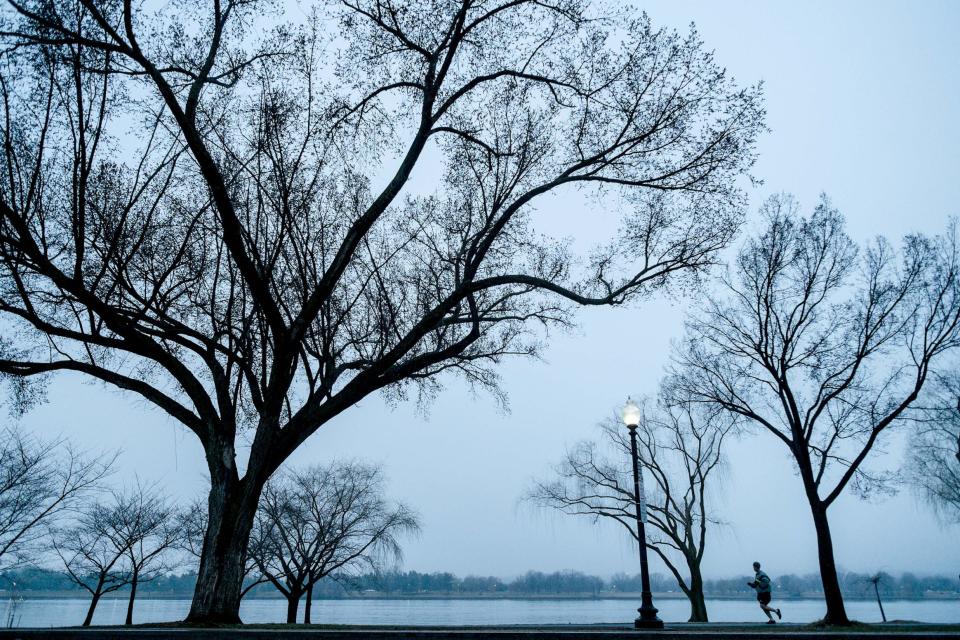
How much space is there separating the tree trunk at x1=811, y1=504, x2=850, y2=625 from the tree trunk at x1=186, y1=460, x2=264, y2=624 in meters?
16.0

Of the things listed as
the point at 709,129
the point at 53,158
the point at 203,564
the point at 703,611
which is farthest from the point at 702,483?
the point at 53,158

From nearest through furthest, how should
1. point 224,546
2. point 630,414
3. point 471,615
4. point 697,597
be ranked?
point 224,546, point 630,414, point 697,597, point 471,615

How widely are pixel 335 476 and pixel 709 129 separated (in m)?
29.4

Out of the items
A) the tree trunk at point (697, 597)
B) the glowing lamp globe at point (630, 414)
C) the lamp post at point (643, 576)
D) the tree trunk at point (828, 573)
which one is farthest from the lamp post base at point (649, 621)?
the tree trunk at point (697, 597)

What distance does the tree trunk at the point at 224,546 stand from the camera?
382 inches

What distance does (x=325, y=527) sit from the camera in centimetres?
3234

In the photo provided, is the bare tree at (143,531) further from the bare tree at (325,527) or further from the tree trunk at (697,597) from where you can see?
the tree trunk at (697,597)

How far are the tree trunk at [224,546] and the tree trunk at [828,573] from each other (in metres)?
16.0

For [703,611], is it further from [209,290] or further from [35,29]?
[35,29]

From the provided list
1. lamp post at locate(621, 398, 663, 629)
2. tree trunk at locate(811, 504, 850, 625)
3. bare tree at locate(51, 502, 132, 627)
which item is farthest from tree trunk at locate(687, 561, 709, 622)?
bare tree at locate(51, 502, 132, 627)

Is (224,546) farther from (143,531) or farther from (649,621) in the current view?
(143,531)

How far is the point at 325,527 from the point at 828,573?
25.6 metres

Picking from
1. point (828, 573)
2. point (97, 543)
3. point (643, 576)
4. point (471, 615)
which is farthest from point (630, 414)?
point (471, 615)

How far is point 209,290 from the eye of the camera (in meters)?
14.4
